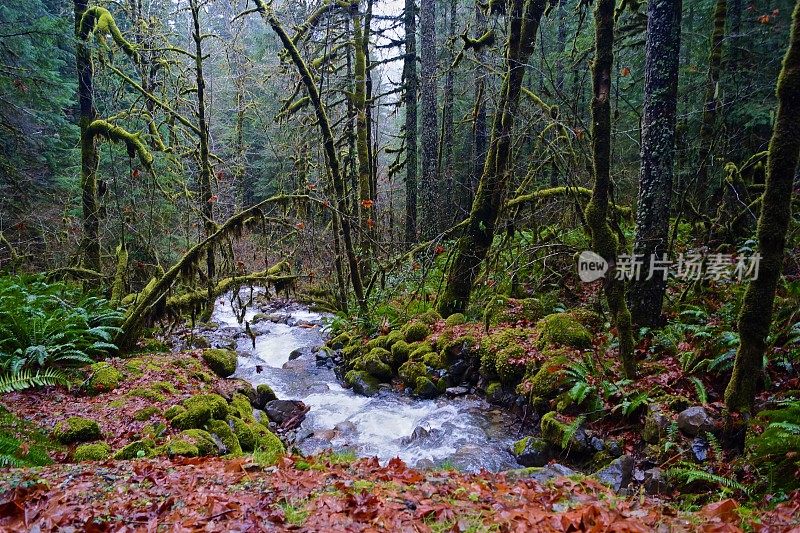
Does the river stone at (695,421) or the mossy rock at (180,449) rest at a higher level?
the river stone at (695,421)

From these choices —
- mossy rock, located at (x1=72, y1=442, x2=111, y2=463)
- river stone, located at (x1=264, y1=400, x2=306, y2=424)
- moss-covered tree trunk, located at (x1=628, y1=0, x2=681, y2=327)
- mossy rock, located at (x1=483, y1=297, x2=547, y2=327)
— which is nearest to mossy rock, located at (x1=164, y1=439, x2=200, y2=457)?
mossy rock, located at (x1=72, y1=442, x2=111, y2=463)

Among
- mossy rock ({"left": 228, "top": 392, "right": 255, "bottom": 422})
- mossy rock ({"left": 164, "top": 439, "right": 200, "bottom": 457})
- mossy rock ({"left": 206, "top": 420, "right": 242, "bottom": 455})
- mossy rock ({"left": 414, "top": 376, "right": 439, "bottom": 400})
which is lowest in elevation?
mossy rock ({"left": 414, "top": 376, "right": 439, "bottom": 400})

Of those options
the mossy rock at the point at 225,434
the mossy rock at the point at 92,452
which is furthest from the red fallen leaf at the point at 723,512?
the mossy rock at the point at 92,452

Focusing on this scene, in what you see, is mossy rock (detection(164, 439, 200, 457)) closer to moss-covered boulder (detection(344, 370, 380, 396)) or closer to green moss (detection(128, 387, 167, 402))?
green moss (detection(128, 387, 167, 402))

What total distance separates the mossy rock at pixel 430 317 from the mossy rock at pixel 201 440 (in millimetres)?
5854

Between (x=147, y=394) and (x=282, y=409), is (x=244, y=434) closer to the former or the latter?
(x=147, y=394)

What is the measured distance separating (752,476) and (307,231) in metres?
10.6

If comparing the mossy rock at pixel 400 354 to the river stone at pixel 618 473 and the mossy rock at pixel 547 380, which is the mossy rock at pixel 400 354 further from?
the river stone at pixel 618 473

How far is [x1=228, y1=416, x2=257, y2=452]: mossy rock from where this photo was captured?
6.31 metres

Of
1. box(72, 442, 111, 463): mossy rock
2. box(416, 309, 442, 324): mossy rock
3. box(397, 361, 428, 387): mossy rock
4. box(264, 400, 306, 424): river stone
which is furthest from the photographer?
box(416, 309, 442, 324): mossy rock

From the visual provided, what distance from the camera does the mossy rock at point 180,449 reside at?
4.98 metres

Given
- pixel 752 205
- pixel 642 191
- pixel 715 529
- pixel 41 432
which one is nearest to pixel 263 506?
pixel 715 529

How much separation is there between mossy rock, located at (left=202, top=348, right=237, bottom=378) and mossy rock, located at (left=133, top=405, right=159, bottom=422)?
3.45 metres

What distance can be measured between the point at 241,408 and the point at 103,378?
2018 mm
